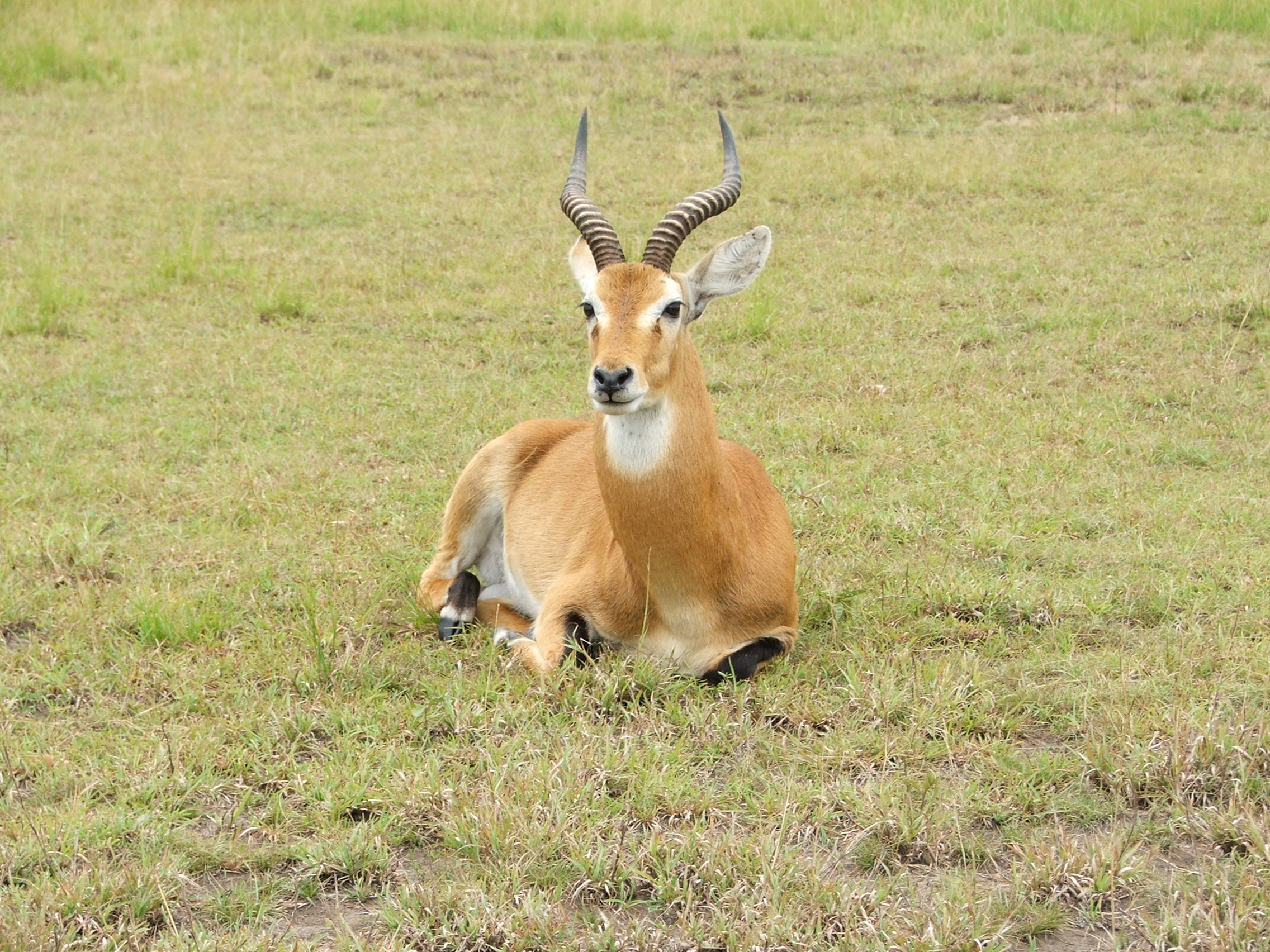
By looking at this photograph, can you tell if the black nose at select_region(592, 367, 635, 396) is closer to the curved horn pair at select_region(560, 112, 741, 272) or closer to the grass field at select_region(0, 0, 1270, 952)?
the curved horn pair at select_region(560, 112, 741, 272)

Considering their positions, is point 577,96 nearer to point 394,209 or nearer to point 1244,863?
point 394,209

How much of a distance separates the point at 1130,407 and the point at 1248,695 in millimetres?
3112

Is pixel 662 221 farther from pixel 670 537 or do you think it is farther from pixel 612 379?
pixel 670 537

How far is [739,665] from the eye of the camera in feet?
14.3

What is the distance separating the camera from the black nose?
13.1 ft

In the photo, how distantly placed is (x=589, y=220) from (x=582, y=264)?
0.27 metres

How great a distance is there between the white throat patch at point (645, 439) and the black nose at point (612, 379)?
0.28 m

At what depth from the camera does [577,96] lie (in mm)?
13414

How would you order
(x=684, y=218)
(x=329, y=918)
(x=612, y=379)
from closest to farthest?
1. (x=329, y=918)
2. (x=612, y=379)
3. (x=684, y=218)

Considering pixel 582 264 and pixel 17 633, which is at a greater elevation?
pixel 582 264

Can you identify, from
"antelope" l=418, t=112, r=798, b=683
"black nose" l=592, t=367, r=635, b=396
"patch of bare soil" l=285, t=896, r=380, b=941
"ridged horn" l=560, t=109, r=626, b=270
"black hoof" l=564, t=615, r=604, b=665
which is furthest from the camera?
"ridged horn" l=560, t=109, r=626, b=270

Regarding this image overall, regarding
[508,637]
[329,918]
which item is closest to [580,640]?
[508,637]

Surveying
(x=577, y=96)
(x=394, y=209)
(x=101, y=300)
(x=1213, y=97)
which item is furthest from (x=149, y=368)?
(x=1213, y=97)

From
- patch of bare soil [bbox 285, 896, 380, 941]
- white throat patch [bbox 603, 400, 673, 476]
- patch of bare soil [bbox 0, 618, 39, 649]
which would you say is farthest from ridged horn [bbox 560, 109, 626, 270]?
patch of bare soil [bbox 0, 618, 39, 649]
